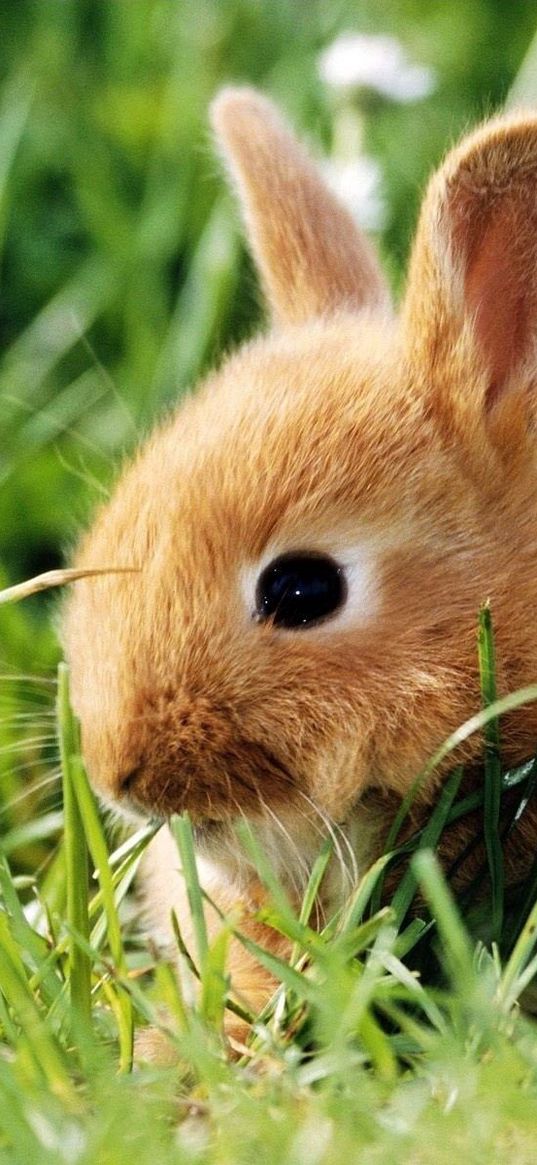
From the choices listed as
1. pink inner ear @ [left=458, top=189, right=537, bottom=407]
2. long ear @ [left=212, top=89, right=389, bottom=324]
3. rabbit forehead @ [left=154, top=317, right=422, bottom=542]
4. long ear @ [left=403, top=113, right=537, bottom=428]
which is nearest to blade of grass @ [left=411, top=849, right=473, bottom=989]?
rabbit forehead @ [left=154, top=317, right=422, bottom=542]

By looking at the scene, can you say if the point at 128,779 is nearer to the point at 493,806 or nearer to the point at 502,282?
the point at 493,806

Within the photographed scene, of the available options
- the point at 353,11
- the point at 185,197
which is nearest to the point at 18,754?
the point at 185,197

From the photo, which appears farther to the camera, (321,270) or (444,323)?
Answer: (321,270)

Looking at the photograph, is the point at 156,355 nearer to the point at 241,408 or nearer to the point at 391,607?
the point at 241,408

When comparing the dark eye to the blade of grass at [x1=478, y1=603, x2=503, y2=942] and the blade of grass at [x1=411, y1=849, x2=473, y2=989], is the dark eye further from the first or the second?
the blade of grass at [x1=411, y1=849, x2=473, y2=989]

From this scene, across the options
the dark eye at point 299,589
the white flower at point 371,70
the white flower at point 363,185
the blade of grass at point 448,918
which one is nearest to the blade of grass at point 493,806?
the dark eye at point 299,589
